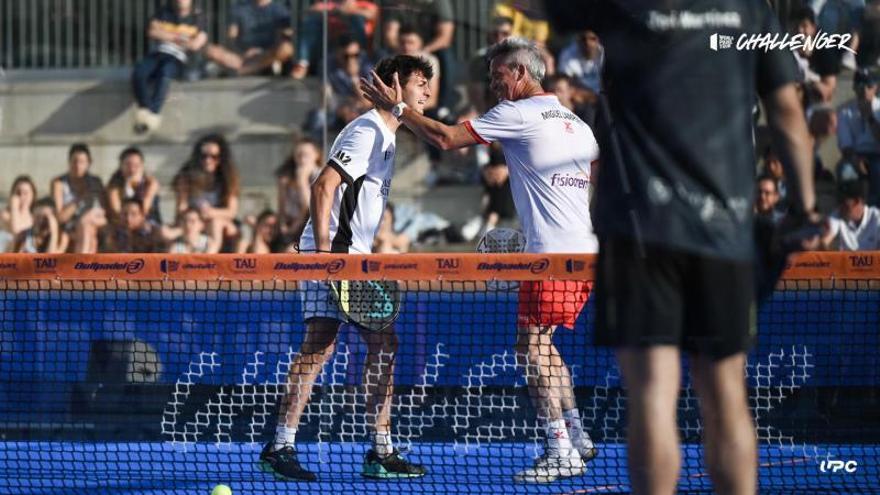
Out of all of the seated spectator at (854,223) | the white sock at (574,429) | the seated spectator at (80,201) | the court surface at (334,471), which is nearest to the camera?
the court surface at (334,471)

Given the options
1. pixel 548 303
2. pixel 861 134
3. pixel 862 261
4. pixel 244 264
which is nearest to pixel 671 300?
pixel 862 261

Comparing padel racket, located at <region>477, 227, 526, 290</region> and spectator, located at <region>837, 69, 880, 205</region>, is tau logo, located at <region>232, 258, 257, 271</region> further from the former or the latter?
spectator, located at <region>837, 69, 880, 205</region>

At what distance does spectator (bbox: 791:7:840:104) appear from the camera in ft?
33.5

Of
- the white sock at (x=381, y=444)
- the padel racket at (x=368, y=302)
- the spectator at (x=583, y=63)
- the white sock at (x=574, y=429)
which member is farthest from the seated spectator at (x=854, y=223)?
the white sock at (x=381, y=444)

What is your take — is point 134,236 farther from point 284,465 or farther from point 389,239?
point 284,465

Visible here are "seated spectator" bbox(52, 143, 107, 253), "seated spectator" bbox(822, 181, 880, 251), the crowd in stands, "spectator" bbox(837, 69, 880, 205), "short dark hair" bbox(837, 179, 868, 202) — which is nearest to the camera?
"seated spectator" bbox(822, 181, 880, 251)

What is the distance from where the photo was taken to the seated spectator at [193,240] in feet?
35.9

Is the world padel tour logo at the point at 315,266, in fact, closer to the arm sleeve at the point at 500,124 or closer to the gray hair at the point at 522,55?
the arm sleeve at the point at 500,124

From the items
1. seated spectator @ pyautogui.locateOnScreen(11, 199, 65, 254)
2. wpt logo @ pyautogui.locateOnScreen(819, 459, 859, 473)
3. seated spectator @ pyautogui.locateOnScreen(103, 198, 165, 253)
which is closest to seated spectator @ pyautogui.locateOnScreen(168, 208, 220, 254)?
seated spectator @ pyautogui.locateOnScreen(103, 198, 165, 253)

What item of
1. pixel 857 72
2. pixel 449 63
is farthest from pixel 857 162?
pixel 449 63

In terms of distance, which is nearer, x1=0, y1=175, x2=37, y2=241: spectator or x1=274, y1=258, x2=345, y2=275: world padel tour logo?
x1=274, y1=258, x2=345, y2=275: world padel tour logo

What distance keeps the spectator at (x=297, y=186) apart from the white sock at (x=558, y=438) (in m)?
4.84

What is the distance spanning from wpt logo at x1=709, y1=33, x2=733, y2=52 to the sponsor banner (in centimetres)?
214

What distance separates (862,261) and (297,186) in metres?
6.11
